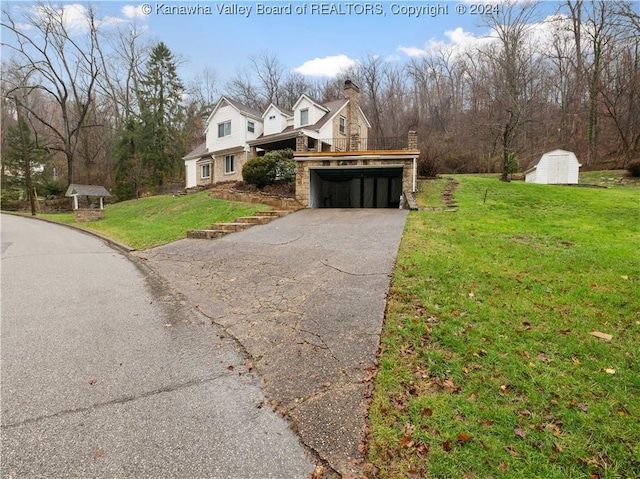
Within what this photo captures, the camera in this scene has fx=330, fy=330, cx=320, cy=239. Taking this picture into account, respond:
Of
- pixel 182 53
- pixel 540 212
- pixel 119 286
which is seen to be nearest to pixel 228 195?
pixel 119 286

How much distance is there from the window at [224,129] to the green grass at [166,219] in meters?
7.46

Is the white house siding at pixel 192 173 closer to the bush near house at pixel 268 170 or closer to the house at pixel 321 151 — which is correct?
the house at pixel 321 151

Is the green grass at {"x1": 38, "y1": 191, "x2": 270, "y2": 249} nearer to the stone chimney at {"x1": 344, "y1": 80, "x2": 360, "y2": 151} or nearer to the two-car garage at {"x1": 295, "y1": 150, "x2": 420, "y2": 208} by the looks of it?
the two-car garage at {"x1": 295, "y1": 150, "x2": 420, "y2": 208}

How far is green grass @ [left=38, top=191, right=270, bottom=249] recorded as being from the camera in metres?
11.2

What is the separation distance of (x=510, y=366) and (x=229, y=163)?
24.2 meters

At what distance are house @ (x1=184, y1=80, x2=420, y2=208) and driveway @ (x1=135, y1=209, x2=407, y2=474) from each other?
A: 523cm

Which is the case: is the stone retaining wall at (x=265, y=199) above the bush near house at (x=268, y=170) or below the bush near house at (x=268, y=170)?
below

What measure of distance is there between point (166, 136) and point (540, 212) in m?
31.0

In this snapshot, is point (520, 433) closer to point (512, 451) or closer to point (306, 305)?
point (512, 451)

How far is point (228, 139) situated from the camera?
Answer: 24172 mm

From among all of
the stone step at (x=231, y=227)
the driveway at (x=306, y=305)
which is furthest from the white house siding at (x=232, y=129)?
the driveway at (x=306, y=305)

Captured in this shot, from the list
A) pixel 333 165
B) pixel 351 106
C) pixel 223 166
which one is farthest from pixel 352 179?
pixel 223 166

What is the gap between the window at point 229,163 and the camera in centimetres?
2438

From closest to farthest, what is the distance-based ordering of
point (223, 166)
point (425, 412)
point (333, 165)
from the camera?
1. point (425, 412)
2. point (333, 165)
3. point (223, 166)
